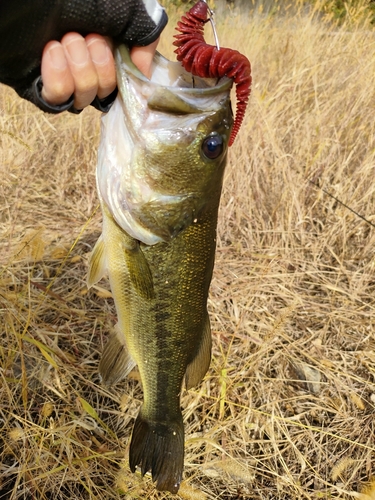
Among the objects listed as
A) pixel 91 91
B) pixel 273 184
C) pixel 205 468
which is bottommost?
pixel 205 468

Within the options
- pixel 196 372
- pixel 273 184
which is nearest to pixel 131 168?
pixel 196 372

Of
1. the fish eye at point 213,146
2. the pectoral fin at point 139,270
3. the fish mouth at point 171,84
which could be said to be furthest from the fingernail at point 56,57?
the pectoral fin at point 139,270

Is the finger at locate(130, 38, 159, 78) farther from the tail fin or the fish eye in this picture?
the tail fin

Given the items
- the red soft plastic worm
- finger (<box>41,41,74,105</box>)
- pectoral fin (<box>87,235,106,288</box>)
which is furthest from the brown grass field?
the red soft plastic worm

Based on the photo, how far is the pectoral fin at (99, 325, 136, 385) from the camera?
1668 millimetres

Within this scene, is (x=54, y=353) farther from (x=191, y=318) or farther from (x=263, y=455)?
(x=263, y=455)

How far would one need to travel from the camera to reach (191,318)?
154 cm

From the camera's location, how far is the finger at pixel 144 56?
120 centimetres

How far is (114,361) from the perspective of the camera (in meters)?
1.68

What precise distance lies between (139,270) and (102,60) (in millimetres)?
654

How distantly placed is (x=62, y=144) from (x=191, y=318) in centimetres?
255

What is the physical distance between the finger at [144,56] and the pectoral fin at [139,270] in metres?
0.54

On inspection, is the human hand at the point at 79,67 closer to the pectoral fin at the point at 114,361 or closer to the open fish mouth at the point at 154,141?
the open fish mouth at the point at 154,141

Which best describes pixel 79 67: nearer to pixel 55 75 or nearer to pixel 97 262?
pixel 55 75
